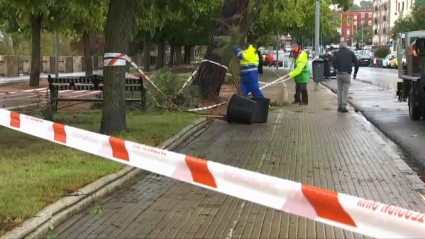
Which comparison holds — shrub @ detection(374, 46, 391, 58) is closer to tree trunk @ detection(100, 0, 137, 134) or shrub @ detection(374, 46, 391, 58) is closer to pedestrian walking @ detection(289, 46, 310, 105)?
pedestrian walking @ detection(289, 46, 310, 105)

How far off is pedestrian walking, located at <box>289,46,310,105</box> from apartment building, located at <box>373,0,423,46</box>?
263ft

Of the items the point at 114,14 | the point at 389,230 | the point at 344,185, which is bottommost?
the point at 344,185

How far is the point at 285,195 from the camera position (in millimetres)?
3914

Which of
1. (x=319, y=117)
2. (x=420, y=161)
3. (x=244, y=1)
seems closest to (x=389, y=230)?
(x=420, y=161)

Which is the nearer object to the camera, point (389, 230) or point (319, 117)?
point (389, 230)

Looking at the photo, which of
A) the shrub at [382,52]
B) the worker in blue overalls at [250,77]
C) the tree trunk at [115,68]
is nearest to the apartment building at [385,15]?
the shrub at [382,52]

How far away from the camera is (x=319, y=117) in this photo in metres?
14.9

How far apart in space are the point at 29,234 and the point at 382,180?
4704 millimetres

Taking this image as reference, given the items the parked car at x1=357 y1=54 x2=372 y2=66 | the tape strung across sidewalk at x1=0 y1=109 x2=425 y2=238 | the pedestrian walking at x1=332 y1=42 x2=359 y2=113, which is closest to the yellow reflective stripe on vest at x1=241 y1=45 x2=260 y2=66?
the pedestrian walking at x1=332 y1=42 x2=359 y2=113

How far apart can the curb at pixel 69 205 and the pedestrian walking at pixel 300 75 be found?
410 inches

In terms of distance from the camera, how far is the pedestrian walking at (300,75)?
17641 mm

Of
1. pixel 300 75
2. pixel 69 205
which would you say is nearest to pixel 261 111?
pixel 300 75

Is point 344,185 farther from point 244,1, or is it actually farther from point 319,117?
point 244,1

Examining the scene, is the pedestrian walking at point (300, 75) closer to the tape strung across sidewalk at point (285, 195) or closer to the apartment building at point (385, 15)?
the tape strung across sidewalk at point (285, 195)
